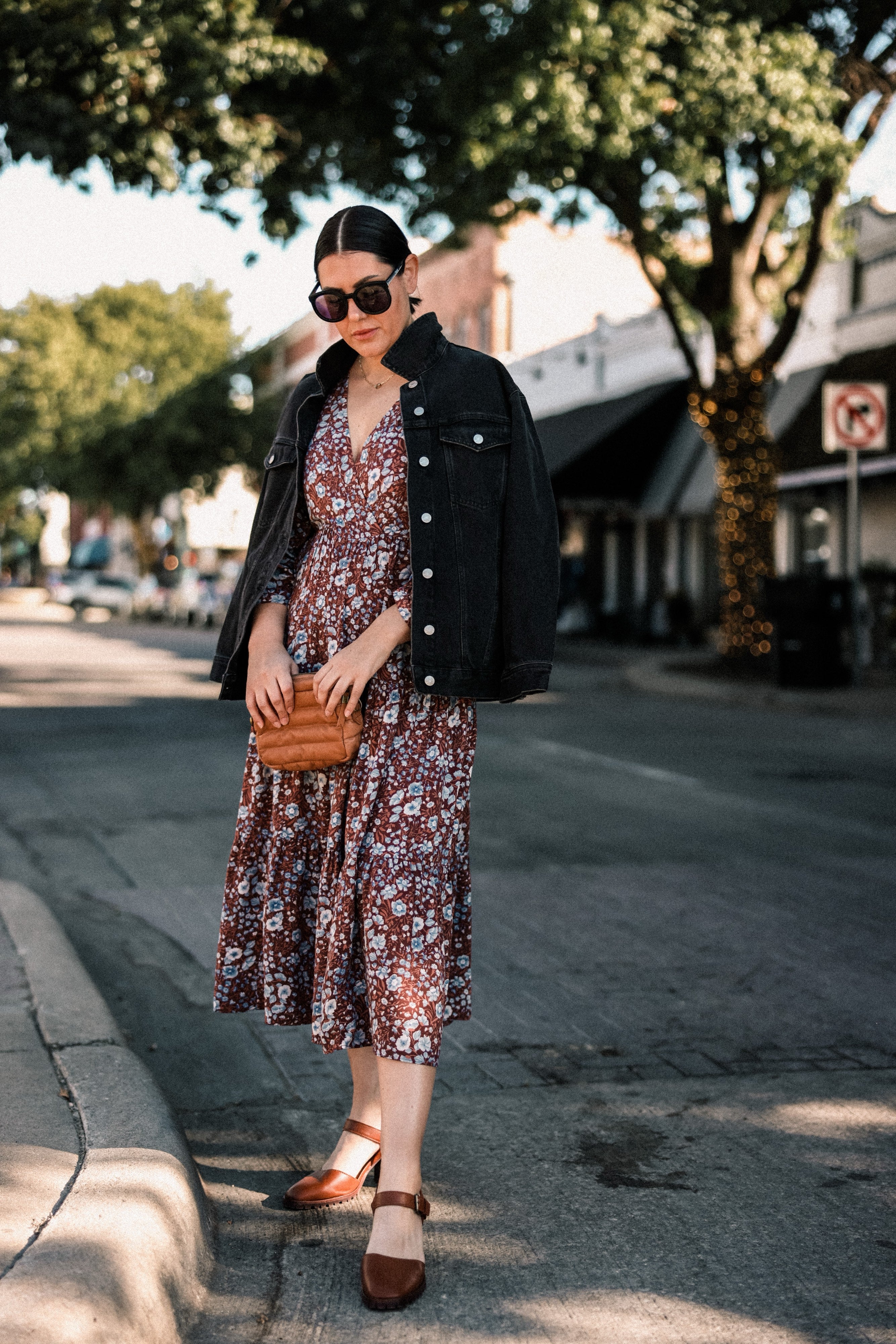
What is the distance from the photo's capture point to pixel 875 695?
15.3 m

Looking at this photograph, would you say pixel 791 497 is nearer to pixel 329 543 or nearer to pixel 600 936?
pixel 600 936

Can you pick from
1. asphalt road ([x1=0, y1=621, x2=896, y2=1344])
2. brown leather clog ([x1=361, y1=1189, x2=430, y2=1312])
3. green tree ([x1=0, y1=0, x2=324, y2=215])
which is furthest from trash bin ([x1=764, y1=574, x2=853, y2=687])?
brown leather clog ([x1=361, y1=1189, x2=430, y2=1312])

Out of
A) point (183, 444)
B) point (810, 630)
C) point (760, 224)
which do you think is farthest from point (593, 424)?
point (183, 444)

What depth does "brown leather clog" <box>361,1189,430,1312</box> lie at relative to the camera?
8.87 feet

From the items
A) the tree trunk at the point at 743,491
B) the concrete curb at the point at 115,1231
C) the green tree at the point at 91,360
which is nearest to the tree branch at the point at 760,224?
the tree trunk at the point at 743,491

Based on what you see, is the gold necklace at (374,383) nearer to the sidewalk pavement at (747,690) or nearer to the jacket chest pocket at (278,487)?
the jacket chest pocket at (278,487)

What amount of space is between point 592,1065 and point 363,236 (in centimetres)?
224

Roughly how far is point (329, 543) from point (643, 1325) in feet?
4.90

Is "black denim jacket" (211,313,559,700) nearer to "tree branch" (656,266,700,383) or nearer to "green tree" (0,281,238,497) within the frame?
"tree branch" (656,266,700,383)

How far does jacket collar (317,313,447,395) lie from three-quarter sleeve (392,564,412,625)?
37 centimetres

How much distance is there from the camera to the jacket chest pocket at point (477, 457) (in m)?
2.98

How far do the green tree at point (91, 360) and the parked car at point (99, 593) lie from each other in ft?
12.1

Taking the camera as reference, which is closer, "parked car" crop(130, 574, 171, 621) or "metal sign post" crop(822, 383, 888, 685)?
"metal sign post" crop(822, 383, 888, 685)

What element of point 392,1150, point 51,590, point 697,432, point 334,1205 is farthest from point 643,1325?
point 51,590
